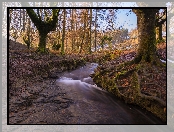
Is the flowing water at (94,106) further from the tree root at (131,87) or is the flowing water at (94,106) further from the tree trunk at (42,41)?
the tree trunk at (42,41)

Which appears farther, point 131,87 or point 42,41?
point 42,41

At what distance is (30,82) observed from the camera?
4.19 metres

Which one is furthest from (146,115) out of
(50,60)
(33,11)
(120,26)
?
(33,11)

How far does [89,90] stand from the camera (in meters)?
4.29

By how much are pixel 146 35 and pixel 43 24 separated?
212 cm

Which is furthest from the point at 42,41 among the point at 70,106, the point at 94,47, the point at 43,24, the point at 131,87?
the point at 131,87

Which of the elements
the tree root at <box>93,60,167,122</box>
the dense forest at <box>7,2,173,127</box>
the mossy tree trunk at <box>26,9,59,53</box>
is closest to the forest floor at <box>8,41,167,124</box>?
the dense forest at <box>7,2,173,127</box>

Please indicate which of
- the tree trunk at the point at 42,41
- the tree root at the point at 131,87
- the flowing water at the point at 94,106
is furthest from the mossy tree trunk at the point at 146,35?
the tree trunk at the point at 42,41

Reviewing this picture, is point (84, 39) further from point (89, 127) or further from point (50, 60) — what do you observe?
point (89, 127)

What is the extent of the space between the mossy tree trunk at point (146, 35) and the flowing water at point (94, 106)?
0.97 m

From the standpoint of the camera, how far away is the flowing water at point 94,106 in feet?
13.0

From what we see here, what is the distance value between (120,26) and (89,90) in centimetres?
141

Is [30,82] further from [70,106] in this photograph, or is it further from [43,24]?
[43,24]

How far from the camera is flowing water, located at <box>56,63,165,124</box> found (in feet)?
13.0
